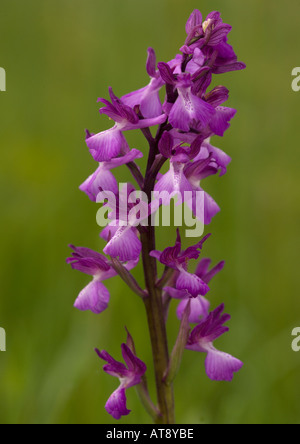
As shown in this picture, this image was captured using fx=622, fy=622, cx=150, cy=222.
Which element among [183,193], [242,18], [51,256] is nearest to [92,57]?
[242,18]

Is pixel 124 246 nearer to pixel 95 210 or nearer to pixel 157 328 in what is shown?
pixel 157 328

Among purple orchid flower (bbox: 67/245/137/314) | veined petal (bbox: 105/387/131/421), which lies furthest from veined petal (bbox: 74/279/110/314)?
veined petal (bbox: 105/387/131/421)

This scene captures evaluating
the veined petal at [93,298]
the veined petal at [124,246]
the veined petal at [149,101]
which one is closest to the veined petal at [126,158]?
the veined petal at [149,101]

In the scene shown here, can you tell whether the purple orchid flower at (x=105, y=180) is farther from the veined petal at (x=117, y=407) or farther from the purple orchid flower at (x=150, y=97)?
the veined petal at (x=117, y=407)

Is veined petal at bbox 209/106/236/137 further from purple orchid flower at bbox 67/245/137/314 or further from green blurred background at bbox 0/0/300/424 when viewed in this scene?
green blurred background at bbox 0/0/300/424

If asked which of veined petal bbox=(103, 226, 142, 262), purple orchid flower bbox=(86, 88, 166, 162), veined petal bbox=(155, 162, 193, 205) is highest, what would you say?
purple orchid flower bbox=(86, 88, 166, 162)

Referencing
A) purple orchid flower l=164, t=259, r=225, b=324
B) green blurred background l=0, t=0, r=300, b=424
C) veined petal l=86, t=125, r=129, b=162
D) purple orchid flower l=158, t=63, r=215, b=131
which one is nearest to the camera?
purple orchid flower l=158, t=63, r=215, b=131

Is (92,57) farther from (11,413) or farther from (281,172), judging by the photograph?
(11,413)

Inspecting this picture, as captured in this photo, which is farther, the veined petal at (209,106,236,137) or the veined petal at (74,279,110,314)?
A: the veined petal at (74,279,110,314)
